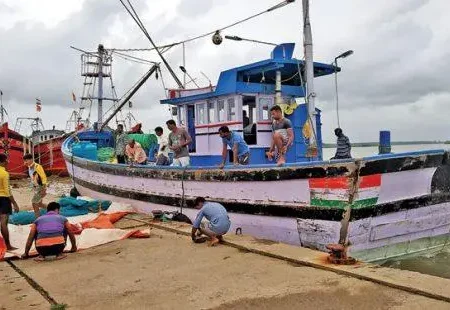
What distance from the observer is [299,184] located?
7.34 m

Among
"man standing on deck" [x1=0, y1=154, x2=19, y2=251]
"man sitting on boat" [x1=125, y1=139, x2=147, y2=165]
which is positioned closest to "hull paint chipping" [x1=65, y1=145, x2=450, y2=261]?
"man standing on deck" [x1=0, y1=154, x2=19, y2=251]

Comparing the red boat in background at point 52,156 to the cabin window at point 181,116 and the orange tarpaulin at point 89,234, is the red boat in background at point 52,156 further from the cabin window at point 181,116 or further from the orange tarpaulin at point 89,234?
the orange tarpaulin at point 89,234

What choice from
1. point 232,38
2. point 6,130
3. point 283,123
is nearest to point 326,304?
point 283,123

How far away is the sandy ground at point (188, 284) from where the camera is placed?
4.49 m

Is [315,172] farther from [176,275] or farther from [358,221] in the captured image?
[176,275]

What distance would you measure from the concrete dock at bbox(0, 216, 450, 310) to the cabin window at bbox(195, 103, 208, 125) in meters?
4.59

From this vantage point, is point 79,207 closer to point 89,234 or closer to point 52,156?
point 89,234

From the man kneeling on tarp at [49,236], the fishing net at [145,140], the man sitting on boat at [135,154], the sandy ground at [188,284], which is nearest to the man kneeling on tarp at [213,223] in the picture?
the sandy ground at [188,284]

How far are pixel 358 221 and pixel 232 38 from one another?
5.25 meters

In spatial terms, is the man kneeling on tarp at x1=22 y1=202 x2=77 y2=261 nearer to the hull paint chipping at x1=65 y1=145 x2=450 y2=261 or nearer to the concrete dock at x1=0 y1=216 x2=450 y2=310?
the concrete dock at x1=0 y1=216 x2=450 y2=310

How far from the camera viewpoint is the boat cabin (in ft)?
33.9

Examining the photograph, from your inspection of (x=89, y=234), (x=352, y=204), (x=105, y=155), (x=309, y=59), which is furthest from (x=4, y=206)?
(x=105, y=155)

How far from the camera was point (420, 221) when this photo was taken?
7.53 m

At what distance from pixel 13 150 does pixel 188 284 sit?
78.3 ft
